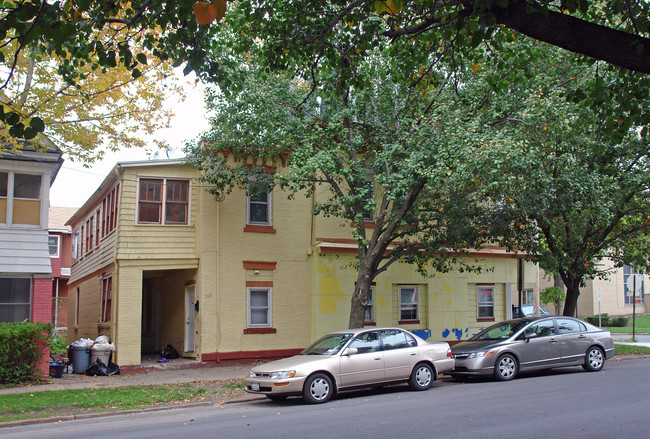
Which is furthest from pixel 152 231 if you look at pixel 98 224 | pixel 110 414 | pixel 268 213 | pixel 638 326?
pixel 638 326

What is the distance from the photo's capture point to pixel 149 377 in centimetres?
1588

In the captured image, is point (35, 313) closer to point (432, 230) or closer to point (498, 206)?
point (432, 230)

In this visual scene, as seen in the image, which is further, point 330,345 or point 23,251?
point 23,251

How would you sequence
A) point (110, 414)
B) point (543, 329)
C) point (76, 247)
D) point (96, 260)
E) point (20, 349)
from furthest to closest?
point (76, 247)
point (96, 260)
point (543, 329)
point (20, 349)
point (110, 414)

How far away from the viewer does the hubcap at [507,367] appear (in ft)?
45.2

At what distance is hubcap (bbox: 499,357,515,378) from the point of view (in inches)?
542

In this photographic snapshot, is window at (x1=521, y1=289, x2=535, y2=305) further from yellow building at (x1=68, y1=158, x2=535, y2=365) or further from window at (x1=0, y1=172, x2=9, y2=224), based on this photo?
window at (x1=0, y1=172, x2=9, y2=224)

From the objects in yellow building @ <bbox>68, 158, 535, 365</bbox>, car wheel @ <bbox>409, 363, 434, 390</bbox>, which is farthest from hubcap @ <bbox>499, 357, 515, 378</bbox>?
yellow building @ <bbox>68, 158, 535, 365</bbox>

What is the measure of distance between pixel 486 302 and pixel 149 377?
13288 millimetres

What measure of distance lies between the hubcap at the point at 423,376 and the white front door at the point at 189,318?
8931 millimetres

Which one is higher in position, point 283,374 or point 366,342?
point 366,342

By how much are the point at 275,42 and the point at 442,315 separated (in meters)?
14.8

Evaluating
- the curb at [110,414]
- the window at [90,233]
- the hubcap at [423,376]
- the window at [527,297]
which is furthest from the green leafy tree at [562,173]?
the window at [90,233]

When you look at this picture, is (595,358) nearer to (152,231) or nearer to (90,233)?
(152,231)
